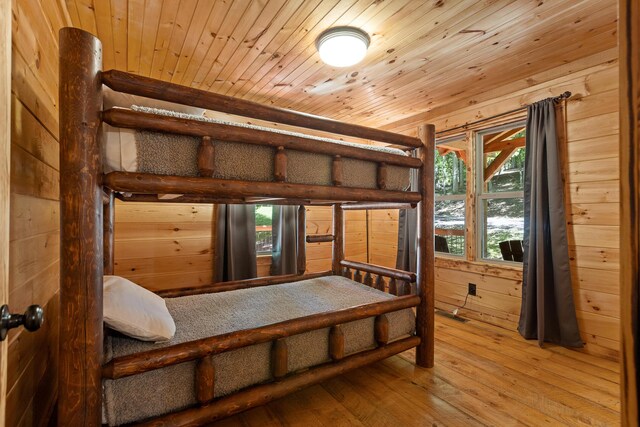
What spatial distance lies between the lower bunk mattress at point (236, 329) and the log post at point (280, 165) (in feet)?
2.23

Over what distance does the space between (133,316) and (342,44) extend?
1.76 meters

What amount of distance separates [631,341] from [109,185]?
1274mm

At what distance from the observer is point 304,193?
4.23 ft

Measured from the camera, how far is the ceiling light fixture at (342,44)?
5.70ft

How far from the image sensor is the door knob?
52 cm

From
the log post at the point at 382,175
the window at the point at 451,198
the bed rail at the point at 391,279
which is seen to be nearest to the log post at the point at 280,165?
the log post at the point at 382,175

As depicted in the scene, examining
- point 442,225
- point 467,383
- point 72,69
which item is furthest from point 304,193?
point 442,225

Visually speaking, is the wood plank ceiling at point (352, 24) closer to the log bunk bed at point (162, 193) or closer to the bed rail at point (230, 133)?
the log bunk bed at point (162, 193)

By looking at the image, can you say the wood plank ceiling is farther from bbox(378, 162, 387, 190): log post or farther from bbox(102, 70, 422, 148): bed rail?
bbox(378, 162, 387, 190): log post

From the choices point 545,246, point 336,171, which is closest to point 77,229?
point 336,171

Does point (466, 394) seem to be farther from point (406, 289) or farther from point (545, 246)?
point (545, 246)

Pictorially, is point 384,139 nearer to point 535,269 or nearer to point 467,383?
point 467,383

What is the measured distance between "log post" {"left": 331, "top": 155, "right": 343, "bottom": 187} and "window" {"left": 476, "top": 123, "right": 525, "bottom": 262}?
200 cm

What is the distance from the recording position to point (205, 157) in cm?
108
